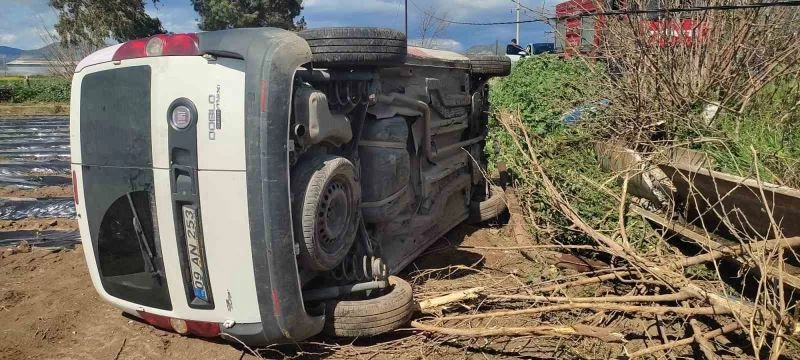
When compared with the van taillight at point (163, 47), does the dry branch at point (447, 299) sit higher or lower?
lower

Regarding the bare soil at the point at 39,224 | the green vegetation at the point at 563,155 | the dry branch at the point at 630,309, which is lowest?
the bare soil at the point at 39,224

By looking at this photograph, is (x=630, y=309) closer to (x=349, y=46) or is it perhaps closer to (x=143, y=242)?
(x=349, y=46)

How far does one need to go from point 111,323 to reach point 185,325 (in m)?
0.92

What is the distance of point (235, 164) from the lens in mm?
2906

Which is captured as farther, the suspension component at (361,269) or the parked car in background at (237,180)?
the suspension component at (361,269)

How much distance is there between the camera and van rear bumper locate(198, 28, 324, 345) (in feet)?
9.47

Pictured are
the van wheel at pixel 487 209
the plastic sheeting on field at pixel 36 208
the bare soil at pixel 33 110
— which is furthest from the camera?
the bare soil at pixel 33 110

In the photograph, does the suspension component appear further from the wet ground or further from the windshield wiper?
the wet ground

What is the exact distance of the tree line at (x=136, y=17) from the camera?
35.2 m

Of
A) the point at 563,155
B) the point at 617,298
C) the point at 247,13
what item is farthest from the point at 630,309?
the point at 247,13

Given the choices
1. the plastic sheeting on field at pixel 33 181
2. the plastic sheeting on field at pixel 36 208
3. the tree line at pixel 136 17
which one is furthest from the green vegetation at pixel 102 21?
the plastic sheeting on field at pixel 36 208

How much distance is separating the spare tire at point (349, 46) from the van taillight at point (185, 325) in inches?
60.3

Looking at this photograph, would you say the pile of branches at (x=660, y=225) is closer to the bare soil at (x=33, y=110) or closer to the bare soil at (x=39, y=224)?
the bare soil at (x=39, y=224)

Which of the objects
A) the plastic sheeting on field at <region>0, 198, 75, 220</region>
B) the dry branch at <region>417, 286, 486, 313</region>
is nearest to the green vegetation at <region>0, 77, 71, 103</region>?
the plastic sheeting on field at <region>0, 198, 75, 220</region>
